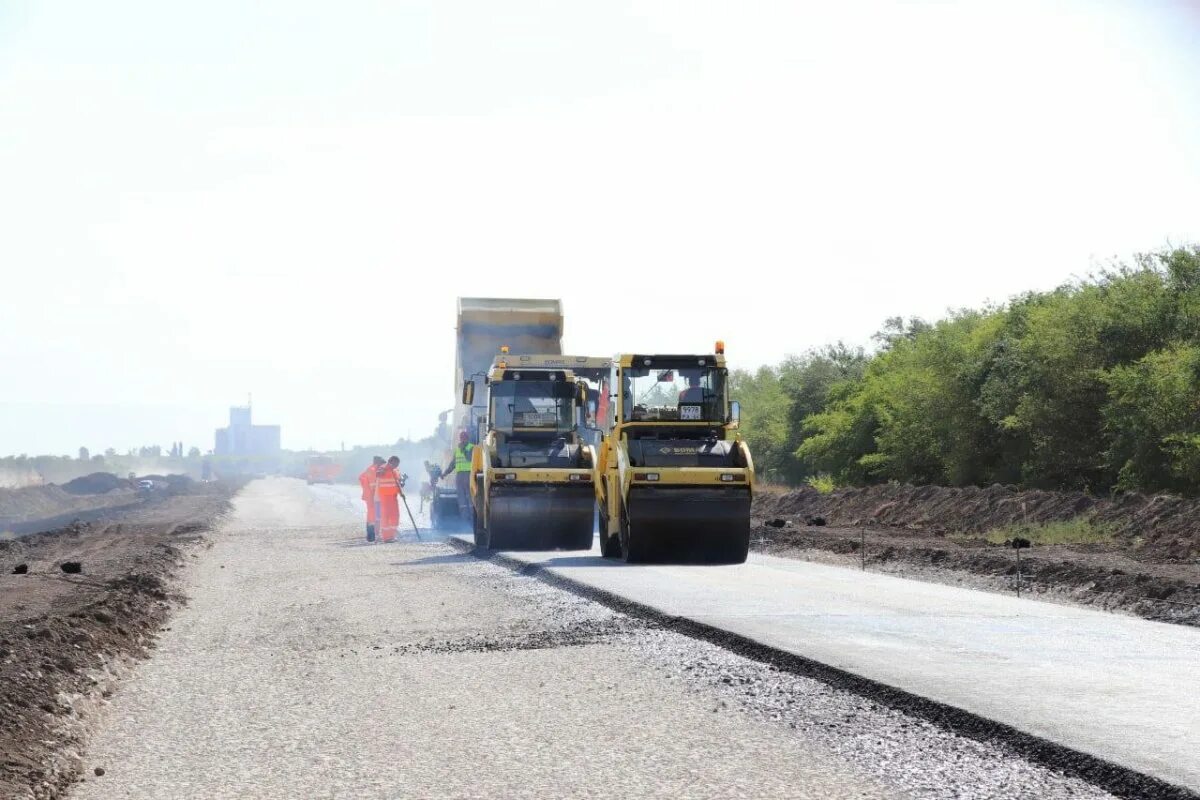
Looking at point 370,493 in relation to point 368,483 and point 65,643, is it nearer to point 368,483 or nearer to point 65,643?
point 368,483

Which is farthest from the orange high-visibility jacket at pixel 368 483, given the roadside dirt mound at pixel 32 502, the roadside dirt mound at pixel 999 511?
the roadside dirt mound at pixel 32 502

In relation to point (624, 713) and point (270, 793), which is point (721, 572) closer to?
point (624, 713)

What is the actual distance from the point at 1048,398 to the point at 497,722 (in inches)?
1205

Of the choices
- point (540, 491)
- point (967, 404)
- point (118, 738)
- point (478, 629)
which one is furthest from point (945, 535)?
point (118, 738)

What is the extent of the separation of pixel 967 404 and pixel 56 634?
33.8 metres

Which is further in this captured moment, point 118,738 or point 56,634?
point 56,634

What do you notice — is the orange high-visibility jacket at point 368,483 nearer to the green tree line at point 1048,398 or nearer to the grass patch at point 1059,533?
the grass patch at point 1059,533

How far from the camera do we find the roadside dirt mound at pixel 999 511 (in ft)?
82.4

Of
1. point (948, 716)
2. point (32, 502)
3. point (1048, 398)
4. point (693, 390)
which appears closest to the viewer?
point (948, 716)

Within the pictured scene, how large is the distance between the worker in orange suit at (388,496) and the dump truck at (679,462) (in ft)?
26.3

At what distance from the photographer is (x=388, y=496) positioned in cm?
3078

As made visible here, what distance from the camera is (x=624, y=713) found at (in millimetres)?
10125

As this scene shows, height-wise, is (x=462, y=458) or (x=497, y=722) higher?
(x=462, y=458)

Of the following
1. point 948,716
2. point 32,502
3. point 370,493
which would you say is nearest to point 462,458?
point 370,493
